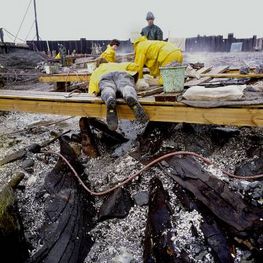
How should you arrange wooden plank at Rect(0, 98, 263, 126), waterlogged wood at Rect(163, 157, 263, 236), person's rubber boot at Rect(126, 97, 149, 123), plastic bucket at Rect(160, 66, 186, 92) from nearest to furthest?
waterlogged wood at Rect(163, 157, 263, 236), wooden plank at Rect(0, 98, 263, 126), person's rubber boot at Rect(126, 97, 149, 123), plastic bucket at Rect(160, 66, 186, 92)

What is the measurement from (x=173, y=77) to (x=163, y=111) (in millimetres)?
562

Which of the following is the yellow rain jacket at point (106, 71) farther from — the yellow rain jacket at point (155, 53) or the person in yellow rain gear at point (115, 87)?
the yellow rain jacket at point (155, 53)

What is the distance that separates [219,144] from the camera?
4188mm

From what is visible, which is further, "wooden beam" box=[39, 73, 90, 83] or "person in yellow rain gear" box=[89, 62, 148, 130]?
"wooden beam" box=[39, 73, 90, 83]

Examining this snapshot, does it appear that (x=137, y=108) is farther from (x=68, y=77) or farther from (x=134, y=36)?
(x=68, y=77)

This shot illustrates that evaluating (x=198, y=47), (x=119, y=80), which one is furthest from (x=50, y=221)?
(x=198, y=47)

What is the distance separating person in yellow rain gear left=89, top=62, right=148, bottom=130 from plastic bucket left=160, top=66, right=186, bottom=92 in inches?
18.7

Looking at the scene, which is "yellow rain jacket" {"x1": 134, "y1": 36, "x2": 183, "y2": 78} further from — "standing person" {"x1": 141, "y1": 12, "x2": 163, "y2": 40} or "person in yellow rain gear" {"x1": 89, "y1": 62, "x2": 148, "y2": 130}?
"standing person" {"x1": 141, "y1": 12, "x2": 163, "y2": 40}

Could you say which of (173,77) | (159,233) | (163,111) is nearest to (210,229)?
(159,233)

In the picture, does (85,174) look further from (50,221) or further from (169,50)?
(169,50)

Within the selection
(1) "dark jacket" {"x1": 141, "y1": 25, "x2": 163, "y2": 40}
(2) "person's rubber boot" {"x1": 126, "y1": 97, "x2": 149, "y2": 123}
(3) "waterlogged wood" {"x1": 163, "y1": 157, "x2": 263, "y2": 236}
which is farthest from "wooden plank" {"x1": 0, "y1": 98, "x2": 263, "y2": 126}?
(1) "dark jacket" {"x1": 141, "y1": 25, "x2": 163, "y2": 40}

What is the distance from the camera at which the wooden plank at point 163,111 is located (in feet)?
11.2

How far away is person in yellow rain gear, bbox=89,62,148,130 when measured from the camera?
3721mm

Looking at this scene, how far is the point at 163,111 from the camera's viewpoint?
3875mm
